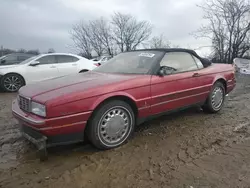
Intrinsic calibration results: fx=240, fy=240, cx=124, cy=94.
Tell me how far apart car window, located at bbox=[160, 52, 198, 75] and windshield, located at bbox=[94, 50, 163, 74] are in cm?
16

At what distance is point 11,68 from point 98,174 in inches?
260

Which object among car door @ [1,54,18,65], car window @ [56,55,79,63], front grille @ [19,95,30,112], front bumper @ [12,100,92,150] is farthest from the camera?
car door @ [1,54,18,65]

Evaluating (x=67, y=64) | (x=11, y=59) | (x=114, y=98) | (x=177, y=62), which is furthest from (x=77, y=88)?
(x=11, y=59)

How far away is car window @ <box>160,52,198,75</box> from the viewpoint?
394 cm

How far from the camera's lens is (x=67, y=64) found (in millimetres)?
8836

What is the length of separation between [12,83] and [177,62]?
6056 millimetres

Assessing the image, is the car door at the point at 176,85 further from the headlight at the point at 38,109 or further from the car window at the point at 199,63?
the headlight at the point at 38,109

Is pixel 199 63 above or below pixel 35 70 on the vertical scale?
above

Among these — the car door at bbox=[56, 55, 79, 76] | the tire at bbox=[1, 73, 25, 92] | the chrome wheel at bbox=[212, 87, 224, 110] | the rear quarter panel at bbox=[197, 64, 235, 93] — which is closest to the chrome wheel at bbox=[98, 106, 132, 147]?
the rear quarter panel at bbox=[197, 64, 235, 93]

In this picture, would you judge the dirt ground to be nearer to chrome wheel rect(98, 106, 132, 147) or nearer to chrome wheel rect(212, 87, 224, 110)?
chrome wheel rect(98, 106, 132, 147)

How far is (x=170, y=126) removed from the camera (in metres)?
4.14

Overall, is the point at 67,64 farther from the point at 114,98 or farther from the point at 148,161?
the point at 148,161

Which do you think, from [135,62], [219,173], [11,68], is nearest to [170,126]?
[135,62]

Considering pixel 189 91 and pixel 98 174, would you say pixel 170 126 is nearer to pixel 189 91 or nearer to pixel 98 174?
pixel 189 91
